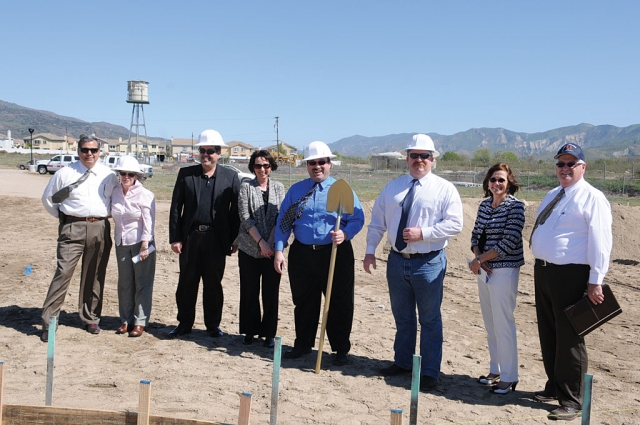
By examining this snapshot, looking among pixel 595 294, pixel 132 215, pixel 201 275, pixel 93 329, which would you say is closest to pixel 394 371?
pixel 595 294

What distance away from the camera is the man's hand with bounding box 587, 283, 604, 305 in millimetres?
4516

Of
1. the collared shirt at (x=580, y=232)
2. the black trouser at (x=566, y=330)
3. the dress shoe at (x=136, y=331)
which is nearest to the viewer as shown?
the collared shirt at (x=580, y=232)

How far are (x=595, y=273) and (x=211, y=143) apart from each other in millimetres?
3805

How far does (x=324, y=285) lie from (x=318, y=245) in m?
0.40

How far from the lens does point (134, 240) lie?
21.4ft

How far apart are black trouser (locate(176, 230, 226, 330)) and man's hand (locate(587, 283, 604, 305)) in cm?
359

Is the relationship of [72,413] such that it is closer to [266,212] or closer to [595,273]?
[266,212]

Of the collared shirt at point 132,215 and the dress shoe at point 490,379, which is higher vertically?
the collared shirt at point 132,215

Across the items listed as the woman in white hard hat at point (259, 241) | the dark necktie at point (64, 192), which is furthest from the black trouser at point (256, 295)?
the dark necktie at point (64, 192)

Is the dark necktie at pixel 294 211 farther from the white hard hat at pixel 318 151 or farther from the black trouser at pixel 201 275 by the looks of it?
the black trouser at pixel 201 275

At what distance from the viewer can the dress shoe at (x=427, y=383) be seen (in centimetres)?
530

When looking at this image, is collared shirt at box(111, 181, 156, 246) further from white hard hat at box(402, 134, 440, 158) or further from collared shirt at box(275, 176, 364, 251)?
white hard hat at box(402, 134, 440, 158)

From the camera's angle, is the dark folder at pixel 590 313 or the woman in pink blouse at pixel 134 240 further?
the woman in pink blouse at pixel 134 240

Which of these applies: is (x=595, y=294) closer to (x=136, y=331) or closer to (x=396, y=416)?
(x=396, y=416)
